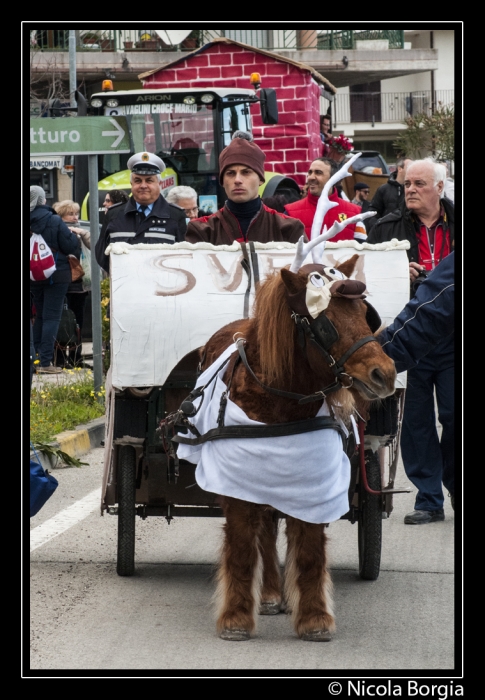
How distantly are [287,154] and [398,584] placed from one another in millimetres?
14966

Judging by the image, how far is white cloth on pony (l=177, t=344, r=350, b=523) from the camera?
4.84m

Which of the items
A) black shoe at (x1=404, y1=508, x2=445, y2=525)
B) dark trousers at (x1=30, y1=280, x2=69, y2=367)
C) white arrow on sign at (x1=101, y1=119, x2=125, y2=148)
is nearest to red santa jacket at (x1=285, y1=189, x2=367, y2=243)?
white arrow on sign at (x1=101, y1=119, x2=125, y2=148)

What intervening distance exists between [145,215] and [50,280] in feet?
17.1

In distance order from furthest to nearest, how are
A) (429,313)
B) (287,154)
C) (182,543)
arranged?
(287,154), (182,543), (429,313)

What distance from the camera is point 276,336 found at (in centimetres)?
470

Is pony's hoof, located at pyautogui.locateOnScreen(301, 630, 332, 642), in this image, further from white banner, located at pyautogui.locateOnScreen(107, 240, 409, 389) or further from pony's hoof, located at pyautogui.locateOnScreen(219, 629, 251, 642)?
white banner, located at pyautogui.locateOnScreen(107, 240, 409, 389)

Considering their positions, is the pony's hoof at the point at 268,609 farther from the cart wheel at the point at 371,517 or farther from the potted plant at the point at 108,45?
the potted plant at the point at 108,45

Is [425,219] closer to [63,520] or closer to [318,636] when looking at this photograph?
[63,520]

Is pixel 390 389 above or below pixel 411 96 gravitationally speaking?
below

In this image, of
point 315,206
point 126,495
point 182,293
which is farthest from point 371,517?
point 315,206

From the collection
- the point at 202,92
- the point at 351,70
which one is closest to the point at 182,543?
the point at 202,92

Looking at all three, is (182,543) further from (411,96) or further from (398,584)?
(411,96)
